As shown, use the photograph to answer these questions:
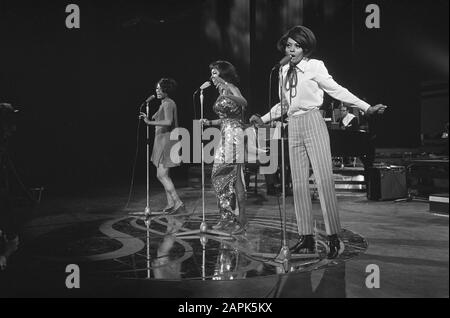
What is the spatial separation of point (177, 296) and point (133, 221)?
109 inches

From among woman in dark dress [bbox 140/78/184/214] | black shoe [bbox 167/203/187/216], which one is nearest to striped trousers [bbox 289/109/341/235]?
woman in dark dress [bbox 140/78/184/214]

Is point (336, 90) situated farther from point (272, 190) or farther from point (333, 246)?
point (272, 190)

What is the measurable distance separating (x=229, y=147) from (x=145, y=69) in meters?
6.55

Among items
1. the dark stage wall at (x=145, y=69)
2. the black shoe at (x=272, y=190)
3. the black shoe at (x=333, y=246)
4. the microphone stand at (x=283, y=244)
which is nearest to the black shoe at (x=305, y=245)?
the microphone stand at (x=283, y=244)

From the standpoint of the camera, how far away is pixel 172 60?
10094mm

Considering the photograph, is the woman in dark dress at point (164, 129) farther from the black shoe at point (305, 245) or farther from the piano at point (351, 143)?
the piano at point (351, 143)

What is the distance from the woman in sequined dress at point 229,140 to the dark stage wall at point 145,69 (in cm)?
523

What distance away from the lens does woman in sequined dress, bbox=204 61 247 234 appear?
4.14m

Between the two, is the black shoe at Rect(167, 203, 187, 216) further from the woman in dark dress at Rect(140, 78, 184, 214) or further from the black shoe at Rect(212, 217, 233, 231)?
the black shoe at Rect(212, 217, 233, 231)

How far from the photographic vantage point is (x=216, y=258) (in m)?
3.25

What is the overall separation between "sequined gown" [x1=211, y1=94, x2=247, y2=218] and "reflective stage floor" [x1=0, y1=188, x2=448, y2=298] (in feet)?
1.68

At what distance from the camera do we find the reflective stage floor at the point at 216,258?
2475 millimetres
